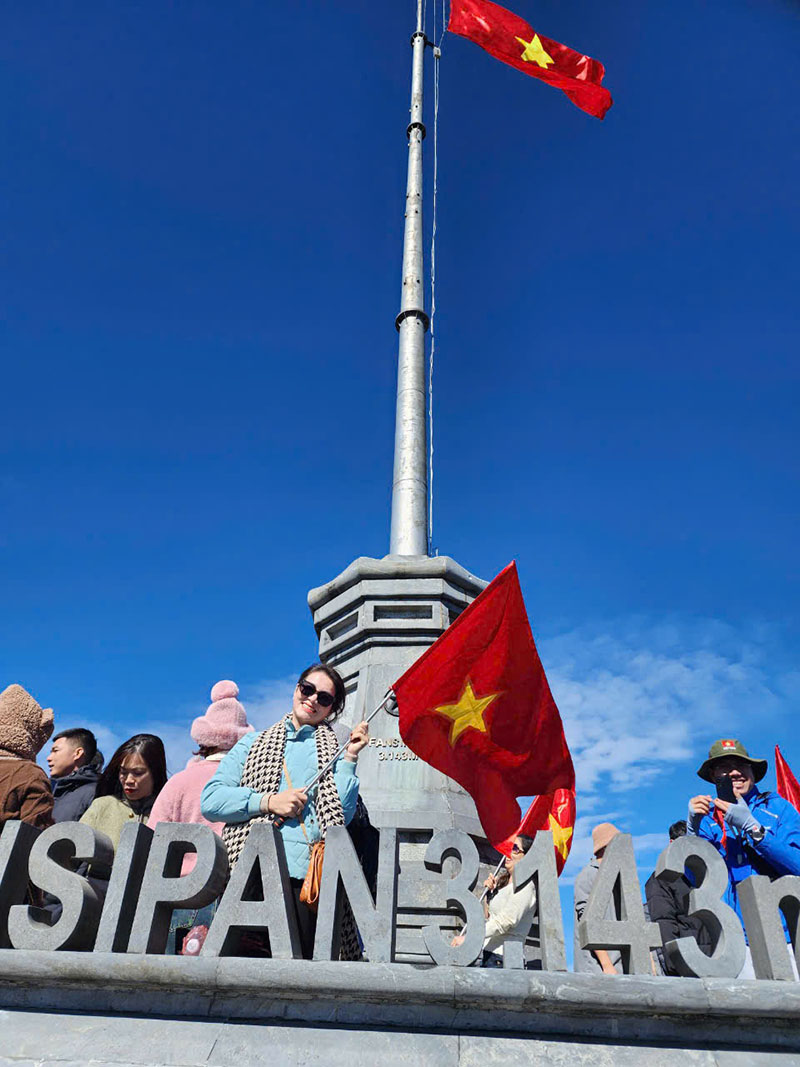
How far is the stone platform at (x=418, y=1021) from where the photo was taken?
154 inches

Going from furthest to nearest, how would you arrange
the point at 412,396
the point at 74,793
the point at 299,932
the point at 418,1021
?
1. the point at 412,396
2. the point at 74,793
3. the point at 299,932
4. the point at 418,1021

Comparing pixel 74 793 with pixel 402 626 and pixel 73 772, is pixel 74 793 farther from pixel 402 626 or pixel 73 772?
pixel 402 626

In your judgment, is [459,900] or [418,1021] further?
[459,900]

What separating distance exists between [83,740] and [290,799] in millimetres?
2488

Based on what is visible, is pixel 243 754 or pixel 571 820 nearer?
pixel 243 754

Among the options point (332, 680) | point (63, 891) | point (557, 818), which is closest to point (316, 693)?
point (332, 680)

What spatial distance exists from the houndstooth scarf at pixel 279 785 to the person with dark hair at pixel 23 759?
4.02ft

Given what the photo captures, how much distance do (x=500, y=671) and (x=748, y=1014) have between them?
3.03 meters

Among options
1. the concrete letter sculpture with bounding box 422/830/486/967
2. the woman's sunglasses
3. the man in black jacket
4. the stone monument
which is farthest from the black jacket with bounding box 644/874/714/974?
the woman's sunglasses

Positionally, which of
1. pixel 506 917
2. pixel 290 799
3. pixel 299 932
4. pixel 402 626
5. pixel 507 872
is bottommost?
pixel 299 932

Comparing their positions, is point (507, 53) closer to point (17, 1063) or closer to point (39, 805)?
point (39, 805)

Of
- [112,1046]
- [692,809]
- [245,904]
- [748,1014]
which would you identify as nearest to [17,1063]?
[112,1046]

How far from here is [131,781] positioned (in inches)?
222

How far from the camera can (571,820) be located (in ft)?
24.8
